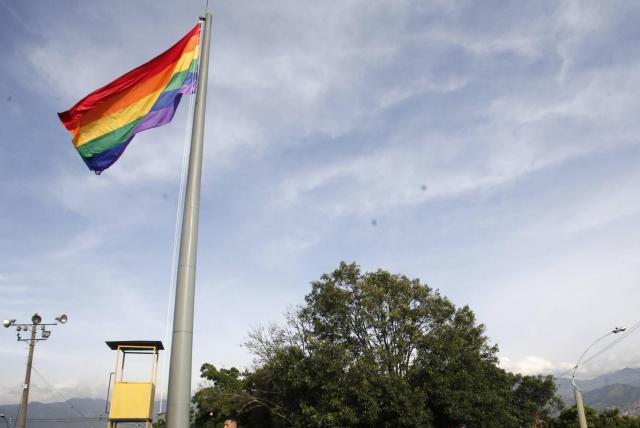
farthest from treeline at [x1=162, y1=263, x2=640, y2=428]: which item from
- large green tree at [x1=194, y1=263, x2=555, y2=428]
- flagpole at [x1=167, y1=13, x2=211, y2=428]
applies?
flagpole at [x1=167, y1=13, x2=211, y2=428]

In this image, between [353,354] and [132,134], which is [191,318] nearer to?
[132,134]

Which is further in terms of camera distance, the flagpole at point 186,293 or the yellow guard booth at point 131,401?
the yellow guard booth at point 131,401

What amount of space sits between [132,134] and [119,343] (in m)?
13.1

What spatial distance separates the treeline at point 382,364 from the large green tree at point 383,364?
0.18 feet

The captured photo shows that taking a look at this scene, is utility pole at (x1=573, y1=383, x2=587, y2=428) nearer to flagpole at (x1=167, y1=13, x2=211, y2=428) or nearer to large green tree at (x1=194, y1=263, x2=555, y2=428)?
large green tree at (x1=194, y1=263, x2=555, y2=428)

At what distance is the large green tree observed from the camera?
965 inches

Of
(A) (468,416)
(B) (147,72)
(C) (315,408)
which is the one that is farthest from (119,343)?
(A) (468,416)

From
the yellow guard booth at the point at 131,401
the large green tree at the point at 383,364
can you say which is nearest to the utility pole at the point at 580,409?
the large green tree at the point at 383,364

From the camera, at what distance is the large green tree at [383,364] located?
24500 millimetres

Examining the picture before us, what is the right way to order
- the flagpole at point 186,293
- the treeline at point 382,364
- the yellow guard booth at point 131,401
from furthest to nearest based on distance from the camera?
the treeline at point 382,364 < the yellow guard booth at point 131,401 < the flagpole at point 186,293

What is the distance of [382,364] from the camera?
26109mm

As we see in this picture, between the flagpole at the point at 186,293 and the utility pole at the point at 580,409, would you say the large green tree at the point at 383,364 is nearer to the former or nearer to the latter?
the utility pole at the point at 580,409

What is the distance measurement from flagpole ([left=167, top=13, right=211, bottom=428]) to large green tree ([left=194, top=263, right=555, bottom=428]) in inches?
788

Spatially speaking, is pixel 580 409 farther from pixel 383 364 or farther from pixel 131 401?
pixel 131 401
